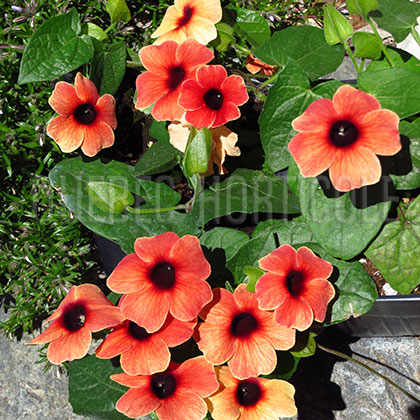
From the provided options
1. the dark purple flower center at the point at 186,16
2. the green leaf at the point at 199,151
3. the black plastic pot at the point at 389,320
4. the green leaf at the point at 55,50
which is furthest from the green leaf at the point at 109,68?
the black plastic pot at the point at 389,320

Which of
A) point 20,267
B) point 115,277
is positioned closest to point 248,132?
point 115,277

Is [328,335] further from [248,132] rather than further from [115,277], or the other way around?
[115,277]

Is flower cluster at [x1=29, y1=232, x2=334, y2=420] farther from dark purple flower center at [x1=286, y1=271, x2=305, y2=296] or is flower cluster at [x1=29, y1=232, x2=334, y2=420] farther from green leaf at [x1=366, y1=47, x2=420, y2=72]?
green leaf at [x1=366, y1=47, x2=420, y2=72]

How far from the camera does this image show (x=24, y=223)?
45.4 inches

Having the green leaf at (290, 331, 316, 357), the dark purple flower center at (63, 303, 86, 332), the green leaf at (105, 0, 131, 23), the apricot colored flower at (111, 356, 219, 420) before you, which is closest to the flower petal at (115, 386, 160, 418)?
the apricot colored flower at (111, 356, 219, 420)

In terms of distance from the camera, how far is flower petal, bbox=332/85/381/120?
69 centimetres

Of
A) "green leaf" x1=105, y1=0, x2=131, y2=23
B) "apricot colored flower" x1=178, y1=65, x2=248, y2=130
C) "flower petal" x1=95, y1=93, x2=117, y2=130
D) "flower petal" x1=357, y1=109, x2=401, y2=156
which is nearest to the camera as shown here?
"flower petal" x1=357, y1=109, x2=401, y2=156

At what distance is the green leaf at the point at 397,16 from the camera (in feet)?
2.93

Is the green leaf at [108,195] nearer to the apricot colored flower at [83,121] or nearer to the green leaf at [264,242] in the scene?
the apricot colored flower at [83,121]

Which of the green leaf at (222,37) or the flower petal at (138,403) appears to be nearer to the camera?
the flower petal at (138,403)

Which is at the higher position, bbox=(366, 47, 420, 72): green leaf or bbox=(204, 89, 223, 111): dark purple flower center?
bbox=(366, 47, 420, 72): green leaf

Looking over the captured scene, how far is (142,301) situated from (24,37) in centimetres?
66

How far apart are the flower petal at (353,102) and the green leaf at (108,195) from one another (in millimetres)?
348

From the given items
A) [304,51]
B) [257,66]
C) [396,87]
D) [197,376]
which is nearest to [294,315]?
[197,376]
